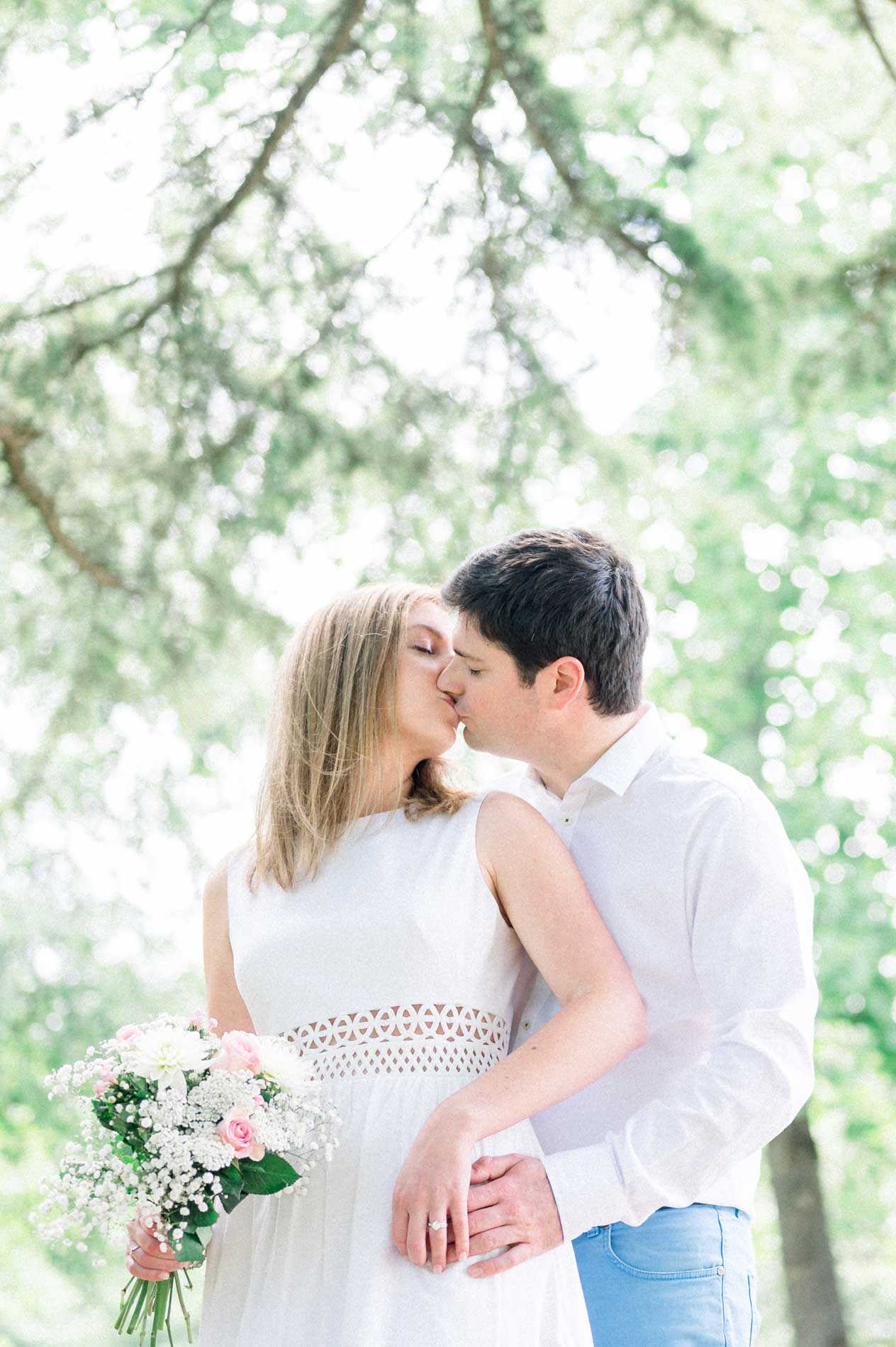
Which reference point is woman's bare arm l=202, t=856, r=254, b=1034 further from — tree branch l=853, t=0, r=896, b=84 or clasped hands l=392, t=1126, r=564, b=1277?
tree branch l=853, t=0, r=896, b=84

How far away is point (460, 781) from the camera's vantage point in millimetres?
2742

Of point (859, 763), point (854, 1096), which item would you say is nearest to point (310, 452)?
point (859, 763)

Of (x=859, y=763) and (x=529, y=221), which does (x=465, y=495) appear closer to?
(x=529, y=221)

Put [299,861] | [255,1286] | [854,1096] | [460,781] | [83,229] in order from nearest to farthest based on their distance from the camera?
[255,1286] < [299,861] < [460,781] < [83,229] < [854,1096]

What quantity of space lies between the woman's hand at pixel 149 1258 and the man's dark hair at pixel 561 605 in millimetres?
1140

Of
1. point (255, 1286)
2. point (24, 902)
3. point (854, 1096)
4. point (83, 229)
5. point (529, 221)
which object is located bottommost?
point (854, 1096)

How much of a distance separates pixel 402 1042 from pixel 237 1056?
1.05 feet

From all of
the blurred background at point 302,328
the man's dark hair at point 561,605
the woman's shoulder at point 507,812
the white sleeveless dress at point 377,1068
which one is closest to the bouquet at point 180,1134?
the white sleeveless dress at point 377,1068

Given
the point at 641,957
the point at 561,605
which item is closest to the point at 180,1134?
the point at 641,957

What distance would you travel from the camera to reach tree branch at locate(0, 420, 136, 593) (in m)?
4.93

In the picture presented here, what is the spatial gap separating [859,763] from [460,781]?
702 centimetres

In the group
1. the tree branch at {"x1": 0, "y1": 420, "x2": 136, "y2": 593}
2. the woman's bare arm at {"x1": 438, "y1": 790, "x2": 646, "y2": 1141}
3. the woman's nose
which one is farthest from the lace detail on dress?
the tree branch at {"x1": 0, "y1": 420, "x2": 136, "y2": 593}

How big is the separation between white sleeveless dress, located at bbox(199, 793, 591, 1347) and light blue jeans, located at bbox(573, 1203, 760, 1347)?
0.14 metres

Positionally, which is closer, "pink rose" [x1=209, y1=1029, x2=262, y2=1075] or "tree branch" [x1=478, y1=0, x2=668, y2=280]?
"pink rose" [x1=209, y1=1029, x2=262, y2=1075]
